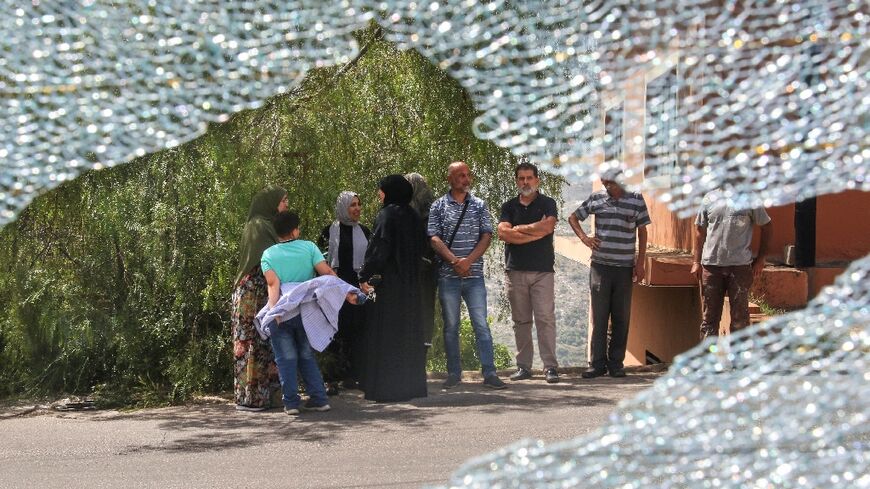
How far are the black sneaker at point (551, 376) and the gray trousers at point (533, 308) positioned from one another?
42 mm

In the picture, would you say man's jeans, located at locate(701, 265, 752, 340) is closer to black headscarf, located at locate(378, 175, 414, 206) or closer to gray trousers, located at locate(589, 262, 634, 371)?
gray trousers, located at locate(589, 262, 634, 371)

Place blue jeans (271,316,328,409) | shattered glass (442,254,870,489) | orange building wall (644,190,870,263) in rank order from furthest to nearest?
orange building wall (644,190,870,263) → blue jeans (271,316,328,409) → shattered glass (442,254,870,489)

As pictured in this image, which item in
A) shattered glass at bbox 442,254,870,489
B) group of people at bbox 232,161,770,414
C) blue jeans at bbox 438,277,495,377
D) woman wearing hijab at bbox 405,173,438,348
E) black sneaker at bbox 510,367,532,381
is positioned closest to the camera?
shattered glass at bbox 442,254,870,489

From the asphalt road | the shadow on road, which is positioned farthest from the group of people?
the asphalt road

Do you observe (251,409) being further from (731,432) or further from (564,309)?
(564,309)

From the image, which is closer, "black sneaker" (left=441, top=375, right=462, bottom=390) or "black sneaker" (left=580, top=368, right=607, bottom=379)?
"black sneaker" (left=441, top=375, right=462, bottom=390)

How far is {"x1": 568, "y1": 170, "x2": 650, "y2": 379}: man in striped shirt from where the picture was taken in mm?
8570

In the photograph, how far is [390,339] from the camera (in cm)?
782

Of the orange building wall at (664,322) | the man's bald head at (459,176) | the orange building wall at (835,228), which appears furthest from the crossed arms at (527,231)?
the orange building wall at (664,322)

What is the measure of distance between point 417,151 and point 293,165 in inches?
48.3

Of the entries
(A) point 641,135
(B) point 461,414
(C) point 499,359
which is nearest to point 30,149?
(A) point 641,135

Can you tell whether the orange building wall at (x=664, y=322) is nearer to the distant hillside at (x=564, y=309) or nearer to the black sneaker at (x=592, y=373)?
the distant hillside at (x=564, y=309)

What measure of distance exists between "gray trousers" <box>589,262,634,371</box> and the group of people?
1 centimetres

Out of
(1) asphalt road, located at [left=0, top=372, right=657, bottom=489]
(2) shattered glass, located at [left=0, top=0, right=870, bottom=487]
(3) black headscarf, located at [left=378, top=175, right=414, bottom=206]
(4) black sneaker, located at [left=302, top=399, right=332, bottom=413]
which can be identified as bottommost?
(1) asphalt road, located at [left=0, top=372, right=657, bottom=489]
